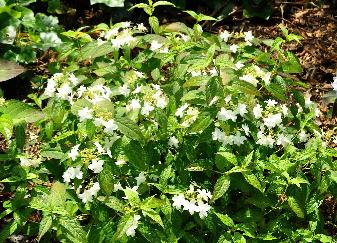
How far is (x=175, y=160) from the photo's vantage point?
254 cm

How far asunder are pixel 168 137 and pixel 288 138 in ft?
2.19

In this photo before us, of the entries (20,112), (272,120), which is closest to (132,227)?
(272,120)

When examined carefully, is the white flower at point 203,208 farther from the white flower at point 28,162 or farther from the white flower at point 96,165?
the white flower at point 28,162

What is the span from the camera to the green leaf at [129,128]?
224 cm

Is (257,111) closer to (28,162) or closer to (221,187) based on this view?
(221,187)

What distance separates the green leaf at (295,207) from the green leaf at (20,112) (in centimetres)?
141

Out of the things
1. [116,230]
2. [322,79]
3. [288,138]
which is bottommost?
[322,79]

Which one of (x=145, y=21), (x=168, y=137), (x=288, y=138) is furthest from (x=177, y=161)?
(x=145, y=21)

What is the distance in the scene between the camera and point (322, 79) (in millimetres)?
4066

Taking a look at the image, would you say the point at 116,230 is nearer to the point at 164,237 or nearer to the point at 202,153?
the point at 164,237

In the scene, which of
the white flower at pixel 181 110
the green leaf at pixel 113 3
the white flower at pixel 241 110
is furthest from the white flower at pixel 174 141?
the green leaf at pixel 113 3

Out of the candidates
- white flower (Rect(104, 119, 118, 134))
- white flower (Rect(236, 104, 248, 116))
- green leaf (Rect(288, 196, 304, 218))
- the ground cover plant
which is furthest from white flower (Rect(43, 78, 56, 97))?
green leaf (Rect(288, 196, 304, 218))

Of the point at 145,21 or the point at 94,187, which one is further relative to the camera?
the point at 145,21

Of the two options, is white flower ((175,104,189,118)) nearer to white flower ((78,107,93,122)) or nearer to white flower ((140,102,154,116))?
white flower ((140,102,154,116))
